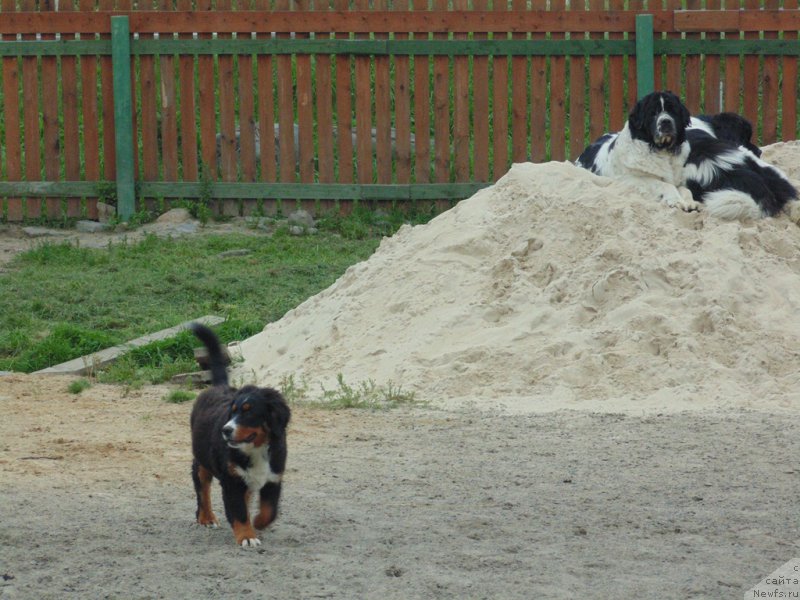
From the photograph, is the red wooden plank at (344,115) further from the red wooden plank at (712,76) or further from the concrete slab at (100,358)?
the concrete slab at (100,358)

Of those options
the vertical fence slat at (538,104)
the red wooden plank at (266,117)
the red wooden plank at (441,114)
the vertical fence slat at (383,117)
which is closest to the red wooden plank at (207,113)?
the red wooden plank at (266,117)

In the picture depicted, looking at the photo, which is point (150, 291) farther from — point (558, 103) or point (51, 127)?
point (558, 103)

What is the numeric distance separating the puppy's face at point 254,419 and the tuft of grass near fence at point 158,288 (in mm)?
3615

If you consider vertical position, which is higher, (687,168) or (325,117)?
(325,117)

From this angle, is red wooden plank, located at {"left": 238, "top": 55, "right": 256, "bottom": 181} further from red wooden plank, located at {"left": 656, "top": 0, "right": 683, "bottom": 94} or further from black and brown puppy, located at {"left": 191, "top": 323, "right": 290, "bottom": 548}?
black and brown puppy, located at {"left": 191, "top": 323, "right": 290, "bottom": 548}

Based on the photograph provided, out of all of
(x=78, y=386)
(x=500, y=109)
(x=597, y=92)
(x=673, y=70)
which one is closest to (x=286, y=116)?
(x=500, y=109)

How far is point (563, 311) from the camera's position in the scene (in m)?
8.61

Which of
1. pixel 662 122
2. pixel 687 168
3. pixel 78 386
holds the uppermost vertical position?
pixel 662 122

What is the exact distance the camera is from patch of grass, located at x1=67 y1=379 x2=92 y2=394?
28.2ft

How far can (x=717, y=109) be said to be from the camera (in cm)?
1450

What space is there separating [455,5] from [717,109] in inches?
125

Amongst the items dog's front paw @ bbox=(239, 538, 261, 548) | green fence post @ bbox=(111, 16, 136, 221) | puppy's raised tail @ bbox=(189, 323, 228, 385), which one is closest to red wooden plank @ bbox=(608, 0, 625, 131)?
Answer: green fence post @ bbox=(111, 16, 136, 221)

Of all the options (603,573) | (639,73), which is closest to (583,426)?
(603,573)

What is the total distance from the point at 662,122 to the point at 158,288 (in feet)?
15.4
